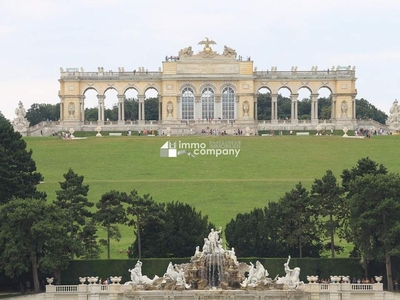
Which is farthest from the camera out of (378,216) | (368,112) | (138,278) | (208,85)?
(368,112)

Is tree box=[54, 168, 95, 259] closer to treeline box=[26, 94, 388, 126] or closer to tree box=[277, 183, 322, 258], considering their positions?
tree box=[277, 183, 322, 258]

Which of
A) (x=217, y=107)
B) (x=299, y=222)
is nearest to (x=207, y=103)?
(x=217, y=107)

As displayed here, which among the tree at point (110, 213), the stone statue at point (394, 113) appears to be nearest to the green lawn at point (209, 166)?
the tree at point (110, 213)

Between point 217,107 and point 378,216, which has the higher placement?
point 217,107

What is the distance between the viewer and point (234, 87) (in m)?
118

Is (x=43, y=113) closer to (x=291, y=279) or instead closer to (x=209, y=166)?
(x=209, y=166)

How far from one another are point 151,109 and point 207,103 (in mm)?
29942

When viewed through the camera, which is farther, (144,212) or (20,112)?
(20,112)

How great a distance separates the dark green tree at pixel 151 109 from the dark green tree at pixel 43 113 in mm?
14254

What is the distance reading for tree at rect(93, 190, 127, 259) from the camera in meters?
66.7

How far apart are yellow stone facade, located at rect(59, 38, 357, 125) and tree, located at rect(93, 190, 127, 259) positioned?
50.0 metres

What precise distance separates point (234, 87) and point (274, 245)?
53.6 meters

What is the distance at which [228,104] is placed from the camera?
389 feet

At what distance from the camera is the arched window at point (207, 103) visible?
388 ft
